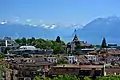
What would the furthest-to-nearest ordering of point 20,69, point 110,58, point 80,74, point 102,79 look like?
point 110,58 < point 20,69 < point 80,74 < point 102,79

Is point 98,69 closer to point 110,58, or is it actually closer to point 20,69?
point 20,69

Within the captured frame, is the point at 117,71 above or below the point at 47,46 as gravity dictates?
below

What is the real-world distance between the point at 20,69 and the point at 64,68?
12.8ft

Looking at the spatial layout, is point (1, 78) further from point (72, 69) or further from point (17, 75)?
point (72, 69)

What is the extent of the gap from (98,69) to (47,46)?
42344mm

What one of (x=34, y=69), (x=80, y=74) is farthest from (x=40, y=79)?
(x=34, y=69)

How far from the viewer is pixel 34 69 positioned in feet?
128

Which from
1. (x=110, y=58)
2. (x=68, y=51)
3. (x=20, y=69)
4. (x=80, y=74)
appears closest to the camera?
(x=80, y=74)

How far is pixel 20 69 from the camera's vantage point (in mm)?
38438

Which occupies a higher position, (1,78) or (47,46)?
(47,46)

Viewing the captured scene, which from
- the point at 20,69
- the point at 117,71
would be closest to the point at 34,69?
the point at 20,69

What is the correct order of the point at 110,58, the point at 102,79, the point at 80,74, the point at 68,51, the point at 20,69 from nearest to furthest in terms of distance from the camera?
1. the point at 102,79
2. the point at 80,74
3. the point at 20,69
4. the point at 110,58
5. the point at 68,51

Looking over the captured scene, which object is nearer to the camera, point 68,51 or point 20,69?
point 20,69

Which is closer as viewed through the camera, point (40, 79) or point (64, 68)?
point (40, 79)
